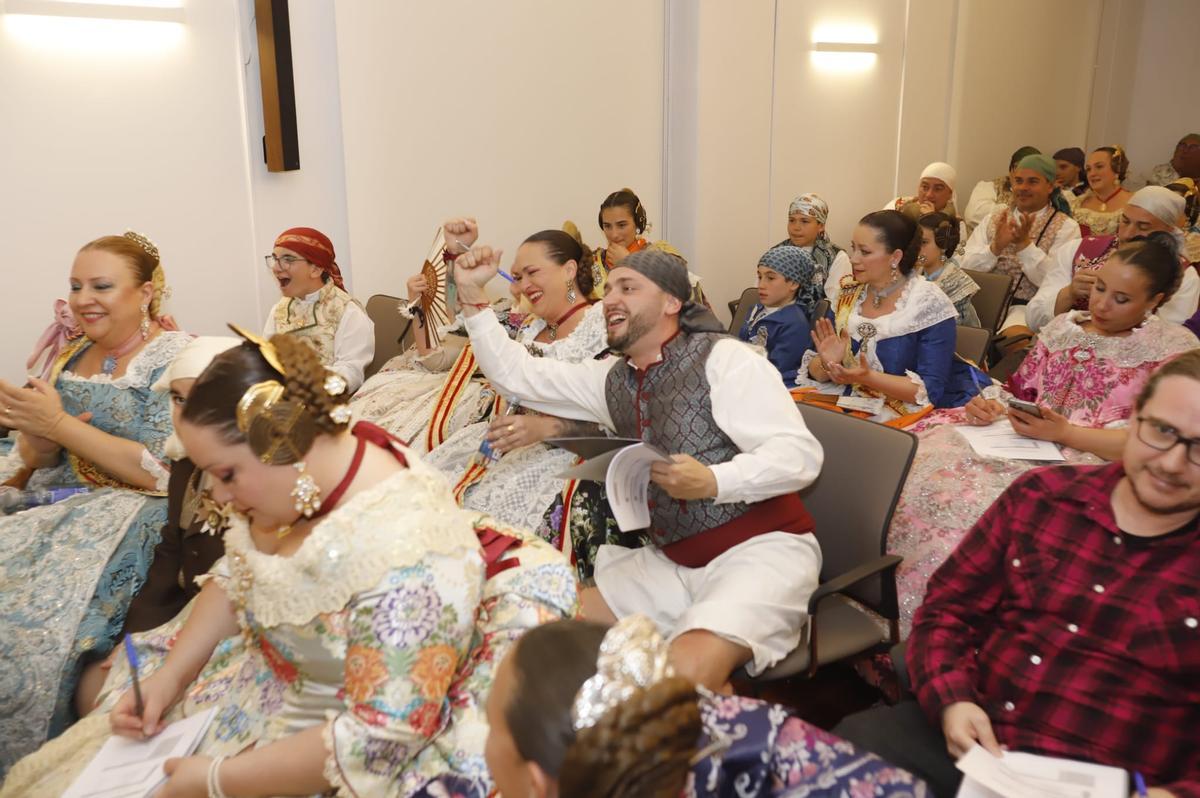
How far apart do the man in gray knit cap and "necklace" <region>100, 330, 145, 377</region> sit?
1.38 metres

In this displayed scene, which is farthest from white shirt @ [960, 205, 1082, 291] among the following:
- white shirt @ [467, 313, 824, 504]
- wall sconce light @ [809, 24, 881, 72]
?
white shirt @ [467, 313, 824, 504]

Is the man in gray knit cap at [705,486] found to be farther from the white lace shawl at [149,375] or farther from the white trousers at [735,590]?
the white lace shawl at [149,375]

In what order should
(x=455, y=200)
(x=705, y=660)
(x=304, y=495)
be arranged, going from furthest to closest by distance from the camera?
1. (x=455, y=200)
2. (x=705, y=660)
3. (x=304, y=495)

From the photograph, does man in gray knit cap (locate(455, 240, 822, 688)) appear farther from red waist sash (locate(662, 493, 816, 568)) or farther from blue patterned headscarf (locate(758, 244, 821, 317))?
blue patterned headscarf (locate(758, 244, 821, 317))

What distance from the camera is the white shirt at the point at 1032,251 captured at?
18.9ft

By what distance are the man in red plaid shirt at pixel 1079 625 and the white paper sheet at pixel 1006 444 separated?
3.47ft

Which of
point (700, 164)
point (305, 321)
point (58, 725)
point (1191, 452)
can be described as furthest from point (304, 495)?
point (700, 164)

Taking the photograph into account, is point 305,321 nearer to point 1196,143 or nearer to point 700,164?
point 700,164

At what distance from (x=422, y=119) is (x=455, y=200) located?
0.49m

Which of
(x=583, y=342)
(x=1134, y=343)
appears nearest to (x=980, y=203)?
(x=1134, y=343)

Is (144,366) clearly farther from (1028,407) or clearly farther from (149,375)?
(1028,407)

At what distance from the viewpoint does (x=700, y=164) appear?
628cm

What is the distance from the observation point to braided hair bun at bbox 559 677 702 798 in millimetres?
964

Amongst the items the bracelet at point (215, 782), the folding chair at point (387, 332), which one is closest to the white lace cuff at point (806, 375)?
the folding chair at point (387, 332)
